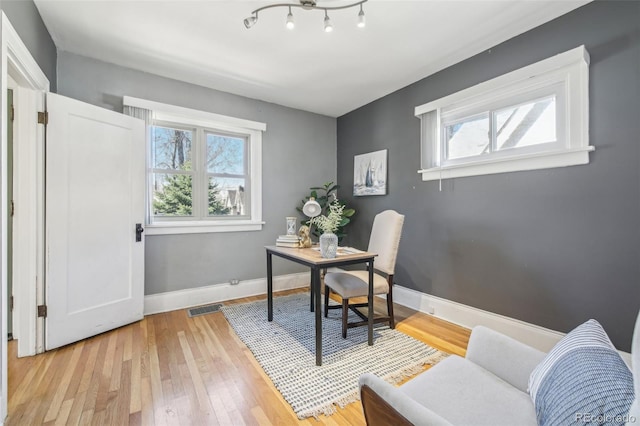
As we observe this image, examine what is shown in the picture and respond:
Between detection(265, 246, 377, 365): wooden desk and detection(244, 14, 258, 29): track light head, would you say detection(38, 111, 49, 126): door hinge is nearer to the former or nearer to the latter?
detection(244, 14, 258, 29): track light head

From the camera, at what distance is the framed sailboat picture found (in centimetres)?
350

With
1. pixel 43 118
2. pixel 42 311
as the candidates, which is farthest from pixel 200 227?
pixel 43 118

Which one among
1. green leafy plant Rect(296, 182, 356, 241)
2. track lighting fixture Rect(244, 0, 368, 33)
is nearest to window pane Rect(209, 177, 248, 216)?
green leafy plant Rect(296, 182, 356, 241)

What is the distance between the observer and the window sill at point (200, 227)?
9.60ft

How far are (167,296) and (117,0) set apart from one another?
263cm

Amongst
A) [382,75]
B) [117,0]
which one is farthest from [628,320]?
[117,0]

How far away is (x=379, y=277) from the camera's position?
99.8 inches

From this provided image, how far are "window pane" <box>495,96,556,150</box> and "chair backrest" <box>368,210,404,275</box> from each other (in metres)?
1.12

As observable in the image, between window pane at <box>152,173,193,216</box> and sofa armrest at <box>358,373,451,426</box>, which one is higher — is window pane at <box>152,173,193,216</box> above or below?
above

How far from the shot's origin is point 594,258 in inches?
75.1

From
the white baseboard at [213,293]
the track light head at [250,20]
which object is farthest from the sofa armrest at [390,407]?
the white baseboard at [213,293]

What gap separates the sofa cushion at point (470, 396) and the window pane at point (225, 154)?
3.10 m

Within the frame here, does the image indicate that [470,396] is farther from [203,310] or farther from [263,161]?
[263,161]

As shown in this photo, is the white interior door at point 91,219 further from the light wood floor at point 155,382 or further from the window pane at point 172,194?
the window pane at point 172,194
